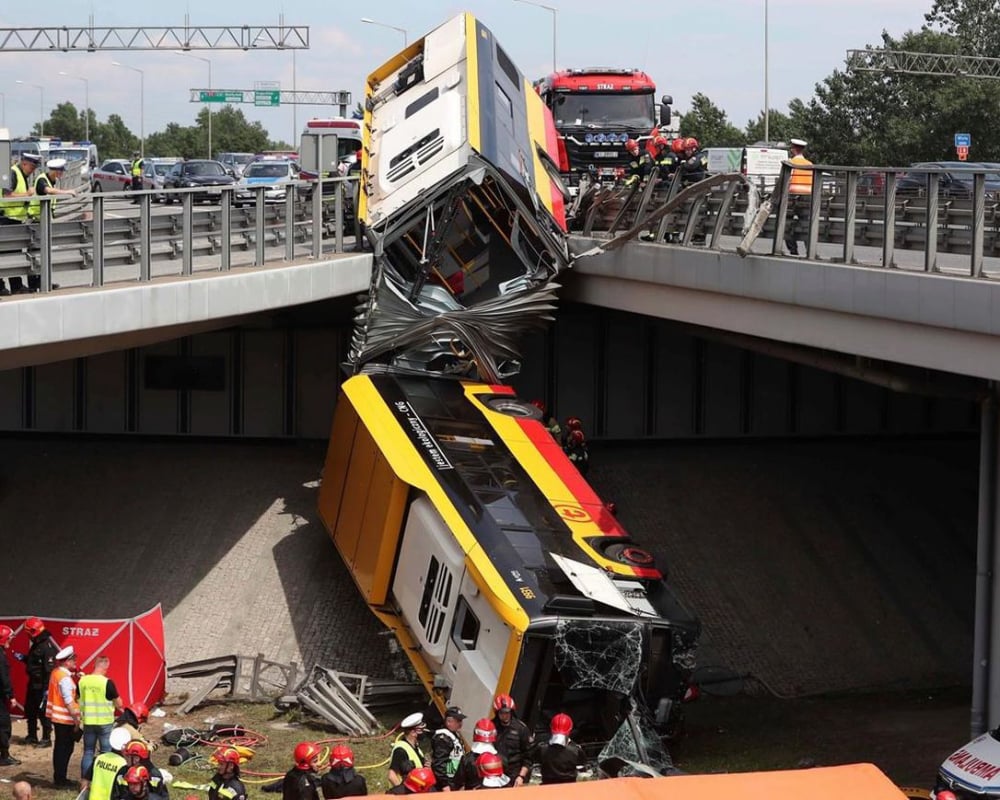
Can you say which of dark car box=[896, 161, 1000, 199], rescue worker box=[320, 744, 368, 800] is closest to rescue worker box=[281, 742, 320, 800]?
rescue worker box=[320, 744, 368, 800]

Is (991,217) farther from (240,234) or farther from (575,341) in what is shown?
(575,341)

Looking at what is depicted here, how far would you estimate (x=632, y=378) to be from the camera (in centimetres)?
2866

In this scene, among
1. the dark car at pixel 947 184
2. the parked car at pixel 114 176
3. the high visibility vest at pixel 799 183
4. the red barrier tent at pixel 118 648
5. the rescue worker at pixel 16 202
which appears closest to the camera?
the dark car at pixel 947 184

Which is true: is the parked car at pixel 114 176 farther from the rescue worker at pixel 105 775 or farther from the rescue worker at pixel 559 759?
the rescue worker at pixel 105 775

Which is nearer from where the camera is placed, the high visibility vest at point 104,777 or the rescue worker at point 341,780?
the rescue worker at point 341,780

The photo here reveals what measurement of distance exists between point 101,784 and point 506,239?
11933 mm

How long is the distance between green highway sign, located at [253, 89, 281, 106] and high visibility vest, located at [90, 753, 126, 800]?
82.6m

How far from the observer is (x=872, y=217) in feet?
57.4

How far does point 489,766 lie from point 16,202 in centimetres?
757

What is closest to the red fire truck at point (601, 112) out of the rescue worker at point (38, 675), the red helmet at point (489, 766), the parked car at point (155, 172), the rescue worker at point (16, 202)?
the rescue worker at point (16, 202)

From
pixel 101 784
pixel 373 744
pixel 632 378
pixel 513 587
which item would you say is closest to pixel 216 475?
pixel 632 378

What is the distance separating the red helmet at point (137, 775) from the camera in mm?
11305

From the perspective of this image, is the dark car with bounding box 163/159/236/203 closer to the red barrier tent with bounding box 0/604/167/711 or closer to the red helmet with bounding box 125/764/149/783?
the red barrier tent with bounding box 0/604/167/711

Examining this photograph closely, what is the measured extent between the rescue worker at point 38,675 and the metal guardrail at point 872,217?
903 cm
